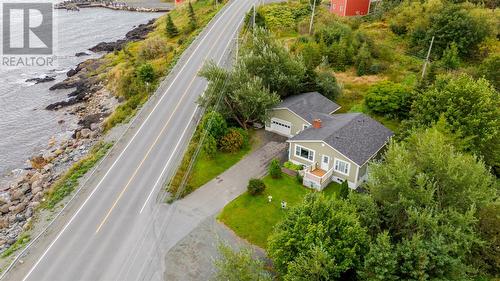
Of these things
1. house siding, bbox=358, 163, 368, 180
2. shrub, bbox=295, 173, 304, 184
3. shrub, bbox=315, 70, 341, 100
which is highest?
shrub, bbox=315, 70, 341, 100

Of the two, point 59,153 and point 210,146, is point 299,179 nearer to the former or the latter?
point 210,146

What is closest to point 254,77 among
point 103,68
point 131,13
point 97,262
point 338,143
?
point 338,143

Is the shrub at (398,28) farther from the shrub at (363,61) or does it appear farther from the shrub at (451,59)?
the shrub at (363,61)

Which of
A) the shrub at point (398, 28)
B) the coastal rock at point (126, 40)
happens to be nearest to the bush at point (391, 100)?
the shrub at point (398, 28)

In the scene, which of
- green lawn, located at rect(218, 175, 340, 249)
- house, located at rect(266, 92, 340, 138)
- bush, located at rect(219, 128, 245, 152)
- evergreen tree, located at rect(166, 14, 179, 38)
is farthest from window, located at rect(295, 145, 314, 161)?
evergreen tree, located at rect(166, 14, 179, 38)

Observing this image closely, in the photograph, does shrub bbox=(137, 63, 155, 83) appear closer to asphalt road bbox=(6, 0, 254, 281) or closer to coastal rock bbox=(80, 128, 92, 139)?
asphalt road bbox=(6, 0, 254, 281)
